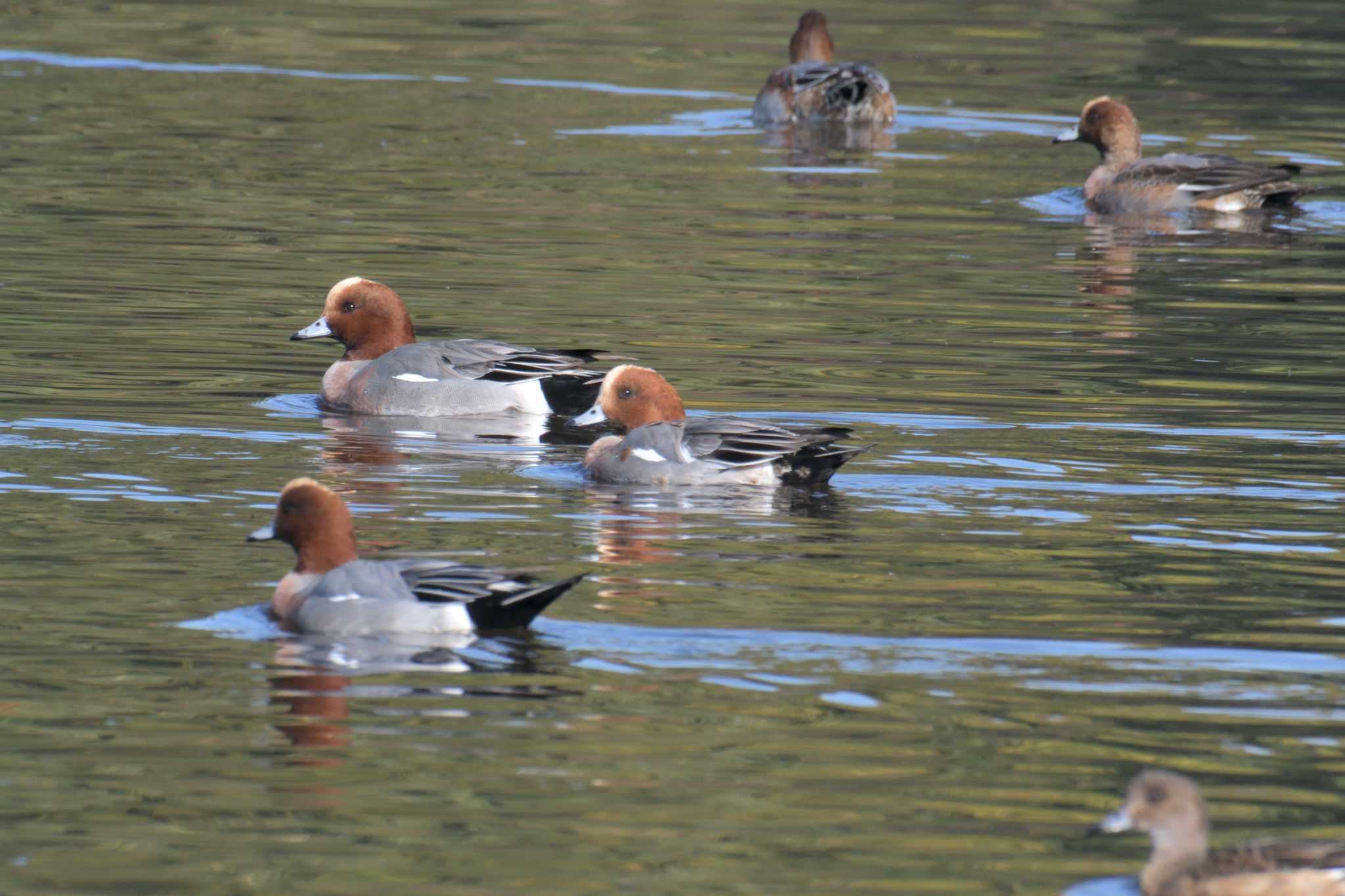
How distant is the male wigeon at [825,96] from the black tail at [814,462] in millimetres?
15062

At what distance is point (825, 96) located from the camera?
86.5 ft

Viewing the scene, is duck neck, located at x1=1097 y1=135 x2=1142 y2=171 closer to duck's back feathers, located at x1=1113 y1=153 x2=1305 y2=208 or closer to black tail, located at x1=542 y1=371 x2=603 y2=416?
duck's back feathers, located at x1=1113 y1=153 x2=1305 y2=208

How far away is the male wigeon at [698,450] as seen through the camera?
11266mm

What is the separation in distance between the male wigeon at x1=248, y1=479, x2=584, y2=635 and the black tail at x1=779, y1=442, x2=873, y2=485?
109 inches

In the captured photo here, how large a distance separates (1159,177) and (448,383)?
387 inches

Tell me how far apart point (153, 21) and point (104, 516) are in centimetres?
2257

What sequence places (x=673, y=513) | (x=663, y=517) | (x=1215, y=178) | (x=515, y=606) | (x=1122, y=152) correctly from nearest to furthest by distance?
1. (x=515, y=606)
2. (x=663, y=517)
3. (x=673, y=513)
4. (x=1215, y=178)
5. (x=1122, y=152)

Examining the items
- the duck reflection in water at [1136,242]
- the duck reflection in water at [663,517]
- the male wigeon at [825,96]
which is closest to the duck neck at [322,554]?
the duck reflection in water at [663,517]

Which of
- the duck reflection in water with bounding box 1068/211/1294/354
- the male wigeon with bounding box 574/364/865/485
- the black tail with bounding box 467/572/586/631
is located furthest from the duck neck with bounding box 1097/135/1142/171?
the black tail with bounding box 467/572/586/631

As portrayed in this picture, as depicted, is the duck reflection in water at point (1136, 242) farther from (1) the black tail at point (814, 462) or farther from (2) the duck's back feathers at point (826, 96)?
(1) the black tail at point (814, 462)

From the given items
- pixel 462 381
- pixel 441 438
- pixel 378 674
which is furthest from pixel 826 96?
pixel 378 674

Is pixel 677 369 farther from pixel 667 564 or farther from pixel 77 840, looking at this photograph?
pixel 77 840

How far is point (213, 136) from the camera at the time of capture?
78.7ft

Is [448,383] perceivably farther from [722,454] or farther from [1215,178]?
[1215,178]
